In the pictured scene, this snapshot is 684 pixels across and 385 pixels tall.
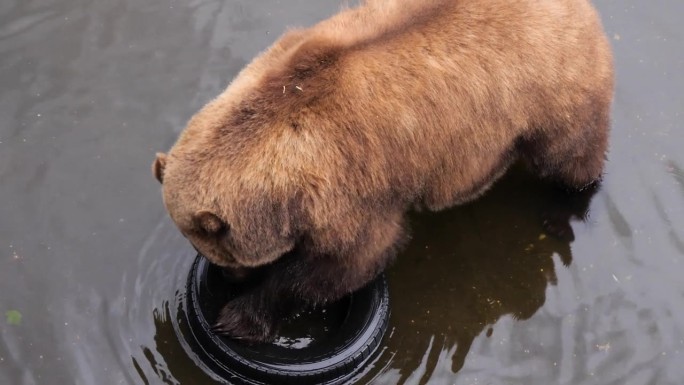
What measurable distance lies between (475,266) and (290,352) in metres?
1.63

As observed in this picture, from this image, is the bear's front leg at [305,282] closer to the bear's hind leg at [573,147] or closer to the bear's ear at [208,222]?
the bear's ear at [208,222]

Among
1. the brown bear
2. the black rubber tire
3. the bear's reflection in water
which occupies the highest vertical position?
the brown bear

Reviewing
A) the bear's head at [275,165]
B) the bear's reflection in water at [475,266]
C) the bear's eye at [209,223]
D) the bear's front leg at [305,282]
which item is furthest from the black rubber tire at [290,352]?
the bear's eye at [209,223]

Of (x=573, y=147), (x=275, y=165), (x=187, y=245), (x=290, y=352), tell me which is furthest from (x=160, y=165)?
(x=573, y=147)

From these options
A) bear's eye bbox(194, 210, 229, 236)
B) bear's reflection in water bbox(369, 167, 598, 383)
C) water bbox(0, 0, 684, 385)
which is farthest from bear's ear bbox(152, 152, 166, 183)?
bear's reflection in water bbox(369, 167, 598, 383)

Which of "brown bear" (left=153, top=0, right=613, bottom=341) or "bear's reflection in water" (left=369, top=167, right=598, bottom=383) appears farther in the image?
"bear's reflection in water" (left=369, top=167, right=598, bottom=383)

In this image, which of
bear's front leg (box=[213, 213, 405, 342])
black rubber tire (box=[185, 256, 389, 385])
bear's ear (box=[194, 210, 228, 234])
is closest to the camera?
bear's ear (box=[194, 210, 228, 234])

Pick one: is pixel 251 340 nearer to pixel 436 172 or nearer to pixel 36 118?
pixel 436 172

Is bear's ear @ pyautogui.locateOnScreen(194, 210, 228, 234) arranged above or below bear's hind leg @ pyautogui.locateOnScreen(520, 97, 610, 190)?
above

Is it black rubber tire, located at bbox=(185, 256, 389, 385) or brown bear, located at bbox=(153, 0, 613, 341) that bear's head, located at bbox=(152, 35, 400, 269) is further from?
black rubber tire, located at bbox=(185, 256, 389, 385)

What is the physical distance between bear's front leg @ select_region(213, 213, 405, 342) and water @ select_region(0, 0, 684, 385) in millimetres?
498

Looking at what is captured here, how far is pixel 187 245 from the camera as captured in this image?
5984 mm

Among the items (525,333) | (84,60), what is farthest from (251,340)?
(84,60)

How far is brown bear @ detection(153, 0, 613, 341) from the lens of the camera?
454 centimetres
